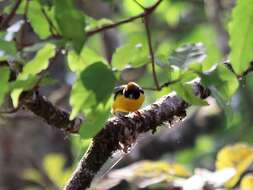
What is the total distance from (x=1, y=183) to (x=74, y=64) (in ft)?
7.36

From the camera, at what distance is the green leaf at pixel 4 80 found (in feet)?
3.59

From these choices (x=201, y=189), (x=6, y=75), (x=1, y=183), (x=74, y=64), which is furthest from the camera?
(x=1, y=183)

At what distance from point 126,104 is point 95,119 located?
371mm

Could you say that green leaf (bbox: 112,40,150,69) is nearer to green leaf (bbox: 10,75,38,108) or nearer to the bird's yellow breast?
the bird's yellow breast

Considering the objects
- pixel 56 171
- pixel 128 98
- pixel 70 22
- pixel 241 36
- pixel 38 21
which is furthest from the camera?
pixel 56 171

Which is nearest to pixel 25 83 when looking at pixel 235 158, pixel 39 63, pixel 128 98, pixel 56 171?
pixel 39 63

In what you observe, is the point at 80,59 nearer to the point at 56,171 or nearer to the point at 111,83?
the point at 111,83

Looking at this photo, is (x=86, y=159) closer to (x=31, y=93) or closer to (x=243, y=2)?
(x=31, y=93)

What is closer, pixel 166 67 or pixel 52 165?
pixel 166 67

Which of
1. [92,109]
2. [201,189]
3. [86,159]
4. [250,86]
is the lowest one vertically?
[250,86]

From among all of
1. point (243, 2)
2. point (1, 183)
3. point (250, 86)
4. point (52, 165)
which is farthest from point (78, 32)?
point (250, 86)

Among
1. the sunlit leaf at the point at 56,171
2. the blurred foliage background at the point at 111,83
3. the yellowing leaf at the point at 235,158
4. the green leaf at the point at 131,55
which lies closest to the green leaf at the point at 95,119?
the blurred foliage background at the point at 111,83

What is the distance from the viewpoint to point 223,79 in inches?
45.1

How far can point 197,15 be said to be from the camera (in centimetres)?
431
